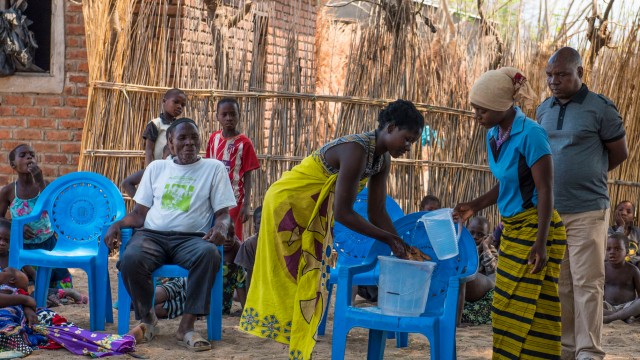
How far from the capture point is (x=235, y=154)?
6602 mm

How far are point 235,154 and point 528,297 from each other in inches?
116

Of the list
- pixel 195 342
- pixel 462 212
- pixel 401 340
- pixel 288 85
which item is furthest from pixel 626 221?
pixel 195 342

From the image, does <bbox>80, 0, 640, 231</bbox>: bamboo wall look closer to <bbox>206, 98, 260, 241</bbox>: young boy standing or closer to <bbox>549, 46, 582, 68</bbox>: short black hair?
<bbox>206, 98, 260, 241</bbox>: young boy standing

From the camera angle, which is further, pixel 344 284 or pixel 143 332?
pixel 143 332

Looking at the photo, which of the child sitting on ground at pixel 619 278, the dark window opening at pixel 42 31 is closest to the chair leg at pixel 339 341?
the child sitting on ground at pixel 619 278

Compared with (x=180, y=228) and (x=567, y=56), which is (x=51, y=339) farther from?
(x=567, y=56)

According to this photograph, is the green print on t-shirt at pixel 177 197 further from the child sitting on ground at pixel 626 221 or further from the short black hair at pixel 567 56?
the child sitting on ground at pixel 626 221

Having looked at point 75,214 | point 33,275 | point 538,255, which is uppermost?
point 538,255

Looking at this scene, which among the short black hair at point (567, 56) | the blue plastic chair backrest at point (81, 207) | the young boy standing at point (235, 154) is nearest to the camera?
the short black hair at point (567, 56)

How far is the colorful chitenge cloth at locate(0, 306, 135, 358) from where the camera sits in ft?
16.5

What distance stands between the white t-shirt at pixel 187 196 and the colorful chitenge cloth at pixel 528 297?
2022 millimetres

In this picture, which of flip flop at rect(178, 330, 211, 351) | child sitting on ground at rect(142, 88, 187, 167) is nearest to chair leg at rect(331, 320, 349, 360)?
flip flop at rect(178, 330, 211, 351)

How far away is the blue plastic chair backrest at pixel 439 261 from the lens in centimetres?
444

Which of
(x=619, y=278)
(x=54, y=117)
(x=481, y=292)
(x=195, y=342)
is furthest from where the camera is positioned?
(x=54, y=117)
